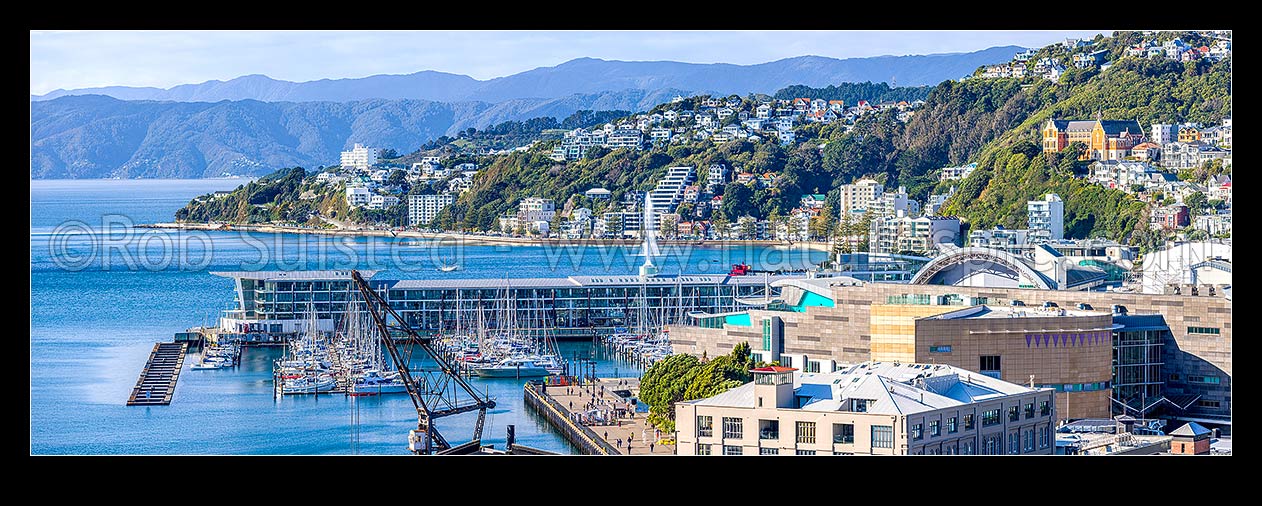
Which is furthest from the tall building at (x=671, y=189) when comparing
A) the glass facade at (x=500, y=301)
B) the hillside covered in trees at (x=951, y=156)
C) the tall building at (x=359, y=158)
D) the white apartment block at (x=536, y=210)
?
the glass facade at (x=500, y=301)

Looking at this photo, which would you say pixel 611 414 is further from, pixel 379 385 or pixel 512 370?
pixel 512 370

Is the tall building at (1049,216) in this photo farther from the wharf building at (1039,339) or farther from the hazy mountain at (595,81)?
the hazy mountain at (595,81)

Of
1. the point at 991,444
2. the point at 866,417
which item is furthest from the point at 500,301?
the point at 866,417

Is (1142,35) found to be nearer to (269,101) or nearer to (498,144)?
(498,144)

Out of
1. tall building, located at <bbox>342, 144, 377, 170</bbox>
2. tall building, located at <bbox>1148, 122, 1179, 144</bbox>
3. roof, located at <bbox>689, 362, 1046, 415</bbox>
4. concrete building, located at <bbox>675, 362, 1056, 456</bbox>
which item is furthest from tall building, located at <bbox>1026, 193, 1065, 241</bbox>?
tall building, located at <bbox>342, 144, 377, 170</bbox>

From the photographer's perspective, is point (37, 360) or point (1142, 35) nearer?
point (37, 360)
